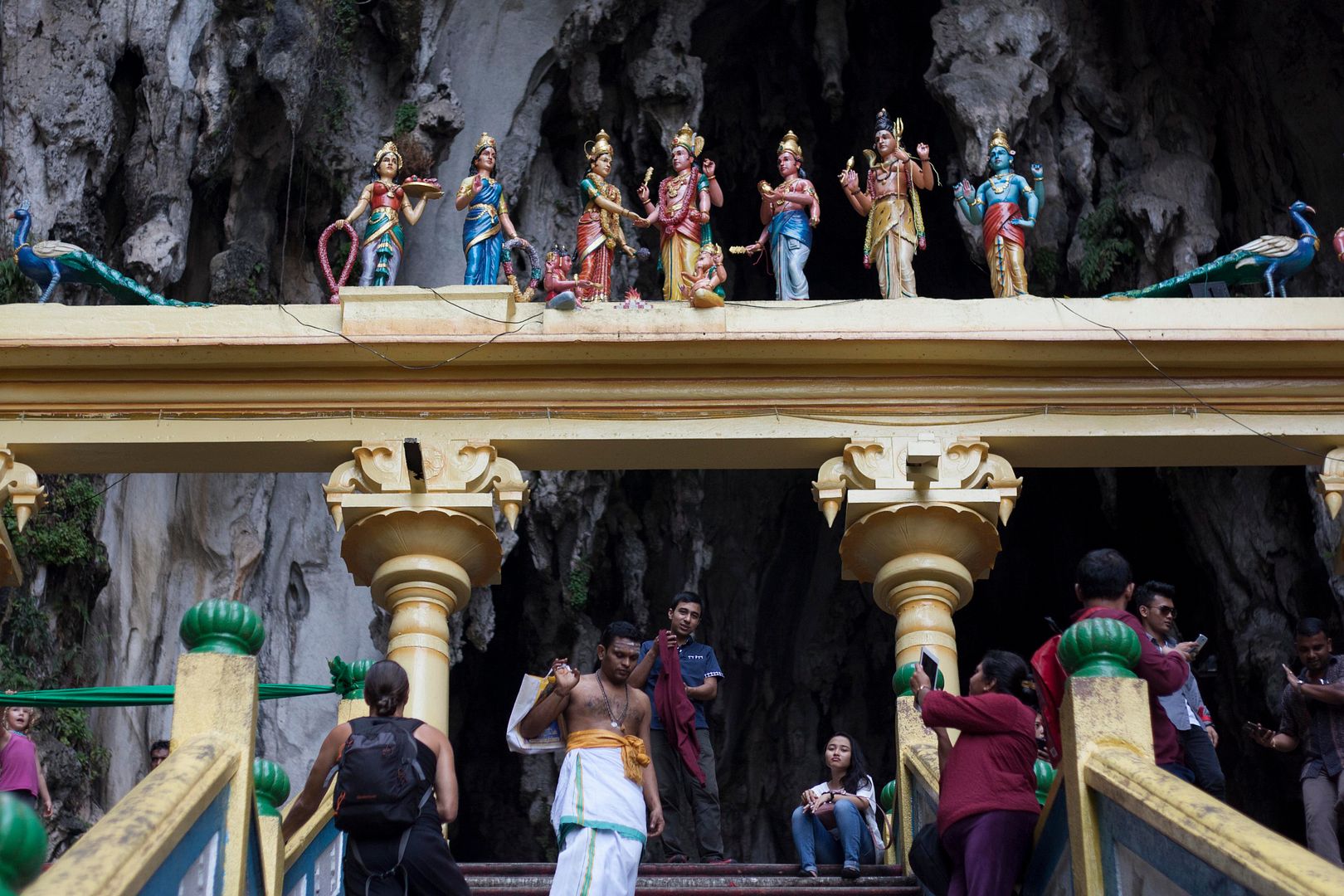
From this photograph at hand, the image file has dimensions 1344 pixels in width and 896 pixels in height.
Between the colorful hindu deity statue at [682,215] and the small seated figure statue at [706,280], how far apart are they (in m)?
0.08

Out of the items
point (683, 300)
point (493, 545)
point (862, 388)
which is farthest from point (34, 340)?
point (862, 388)

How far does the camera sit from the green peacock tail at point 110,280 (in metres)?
9.95

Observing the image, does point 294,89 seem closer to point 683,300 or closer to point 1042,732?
point 683,300

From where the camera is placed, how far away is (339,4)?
15.1 metres

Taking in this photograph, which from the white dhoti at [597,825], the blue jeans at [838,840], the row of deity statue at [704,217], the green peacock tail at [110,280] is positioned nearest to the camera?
the white dhoti at [597,825]

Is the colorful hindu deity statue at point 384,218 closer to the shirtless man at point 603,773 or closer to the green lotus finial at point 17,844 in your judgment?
the shirtless man at point 603,773

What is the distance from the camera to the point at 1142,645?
17.4ft

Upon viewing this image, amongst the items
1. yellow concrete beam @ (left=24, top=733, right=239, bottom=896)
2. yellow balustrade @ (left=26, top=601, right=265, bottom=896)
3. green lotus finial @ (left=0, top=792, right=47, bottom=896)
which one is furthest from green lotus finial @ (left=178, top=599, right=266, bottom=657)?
green lotus finial @ (left=0, top=792, right=47, bottom=896)

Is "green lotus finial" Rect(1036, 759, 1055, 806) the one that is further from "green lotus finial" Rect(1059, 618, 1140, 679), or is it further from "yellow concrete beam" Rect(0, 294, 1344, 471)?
"yellow concrete beam" Rect(0, 294, 1344, 471)

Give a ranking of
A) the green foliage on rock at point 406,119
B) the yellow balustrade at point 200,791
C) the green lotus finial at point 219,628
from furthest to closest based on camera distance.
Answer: the green foliage on rock at point 406,119 → the green lotus finial at point 219,628 → the yellow balustrade at point 200,791

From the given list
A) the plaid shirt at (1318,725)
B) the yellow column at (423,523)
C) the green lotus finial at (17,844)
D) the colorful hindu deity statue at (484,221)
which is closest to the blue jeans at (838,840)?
the yellow column at (423,523)

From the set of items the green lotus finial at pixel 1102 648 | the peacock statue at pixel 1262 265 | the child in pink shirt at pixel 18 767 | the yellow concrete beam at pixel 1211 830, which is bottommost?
the yellow concrete beam at pixel 1211 830

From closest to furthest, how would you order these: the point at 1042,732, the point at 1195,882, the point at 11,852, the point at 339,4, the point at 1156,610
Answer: the point at 11,852
the point at 1195,882
the point at 1156,610
the point at 1042,732
the point at 339,4

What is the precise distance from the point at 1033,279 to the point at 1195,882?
11.4 m
